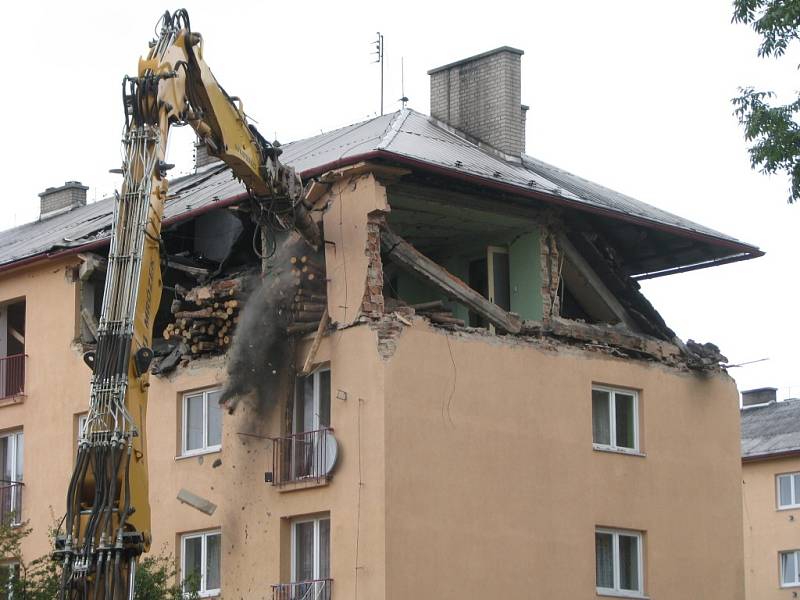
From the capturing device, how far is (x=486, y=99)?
31.4 m

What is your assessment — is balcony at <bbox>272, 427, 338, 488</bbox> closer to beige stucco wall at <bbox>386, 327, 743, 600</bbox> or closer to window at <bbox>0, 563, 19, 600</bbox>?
beige stucco wall at <bbox>386, 327, 743, 600</bbox>

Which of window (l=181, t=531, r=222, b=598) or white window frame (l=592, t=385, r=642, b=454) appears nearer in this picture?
window (l=181, t=531, r=222, b=598)

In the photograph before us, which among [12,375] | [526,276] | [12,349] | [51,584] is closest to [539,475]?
[526,276]

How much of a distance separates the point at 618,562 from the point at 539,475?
7.73 feet

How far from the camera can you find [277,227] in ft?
85.9

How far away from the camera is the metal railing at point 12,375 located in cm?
3188

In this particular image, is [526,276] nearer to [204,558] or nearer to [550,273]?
[550,273]

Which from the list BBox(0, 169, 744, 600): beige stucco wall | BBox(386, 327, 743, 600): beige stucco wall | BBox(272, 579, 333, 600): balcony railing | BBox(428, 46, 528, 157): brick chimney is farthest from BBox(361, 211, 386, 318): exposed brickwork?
BBox(428, 46, 528, 157): brick chimney

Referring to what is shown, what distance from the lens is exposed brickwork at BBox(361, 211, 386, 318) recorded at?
84.8ft

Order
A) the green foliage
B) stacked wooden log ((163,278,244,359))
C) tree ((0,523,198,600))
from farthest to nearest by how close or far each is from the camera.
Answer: stacked wooden log ((163,278,244,359))
the green foliage
tree ((0,523,198,600))

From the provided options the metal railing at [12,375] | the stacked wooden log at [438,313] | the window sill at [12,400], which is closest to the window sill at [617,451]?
the stacked wooden log at [438,313]

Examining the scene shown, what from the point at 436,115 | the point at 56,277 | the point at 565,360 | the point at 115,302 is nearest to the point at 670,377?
the point at 565,360

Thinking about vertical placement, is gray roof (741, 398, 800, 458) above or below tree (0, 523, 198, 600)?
above

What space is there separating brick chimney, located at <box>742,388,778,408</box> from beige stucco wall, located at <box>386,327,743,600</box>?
23.7m
